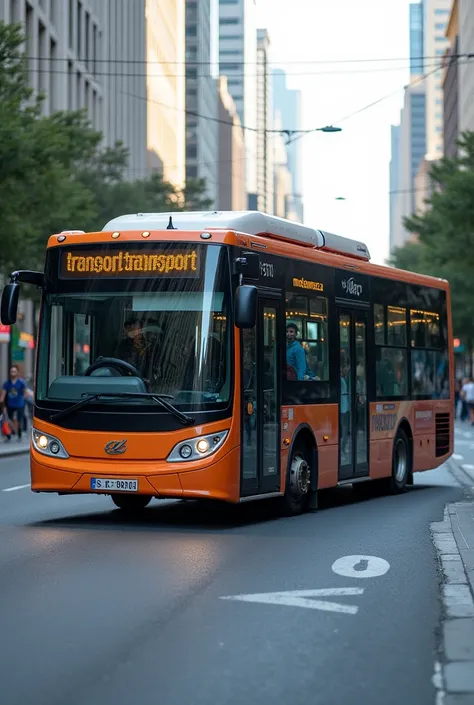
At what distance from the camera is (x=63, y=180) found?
32.8 m

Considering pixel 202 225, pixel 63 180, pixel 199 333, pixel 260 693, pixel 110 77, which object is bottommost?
pixel 260 693

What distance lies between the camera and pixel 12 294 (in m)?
13.4

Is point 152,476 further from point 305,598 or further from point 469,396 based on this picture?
point 469,396

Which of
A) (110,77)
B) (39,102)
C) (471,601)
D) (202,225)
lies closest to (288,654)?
(471,601)

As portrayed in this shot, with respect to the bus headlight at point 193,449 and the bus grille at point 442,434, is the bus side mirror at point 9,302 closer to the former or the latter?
the bus headlight at point 193,449

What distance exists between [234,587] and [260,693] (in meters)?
3.16

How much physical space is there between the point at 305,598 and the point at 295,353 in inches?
242

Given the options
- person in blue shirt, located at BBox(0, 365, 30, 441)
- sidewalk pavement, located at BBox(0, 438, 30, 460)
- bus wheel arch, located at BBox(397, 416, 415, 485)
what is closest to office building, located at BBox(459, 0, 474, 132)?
sidewalk pavement, located at BBox(0, 438, 30, 460)

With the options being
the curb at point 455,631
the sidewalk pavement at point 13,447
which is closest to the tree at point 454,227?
the sidewalk pavement at point 13,447

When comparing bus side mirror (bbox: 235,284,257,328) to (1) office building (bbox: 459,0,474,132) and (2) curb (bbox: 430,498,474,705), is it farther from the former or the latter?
(1) office building (bbox: 459,0,474,132)

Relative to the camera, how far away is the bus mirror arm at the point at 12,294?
13.4m

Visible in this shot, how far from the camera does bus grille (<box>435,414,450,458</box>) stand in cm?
2131

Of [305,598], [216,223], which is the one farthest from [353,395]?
[305,598]

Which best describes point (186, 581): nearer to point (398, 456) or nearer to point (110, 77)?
point (398, 456)
